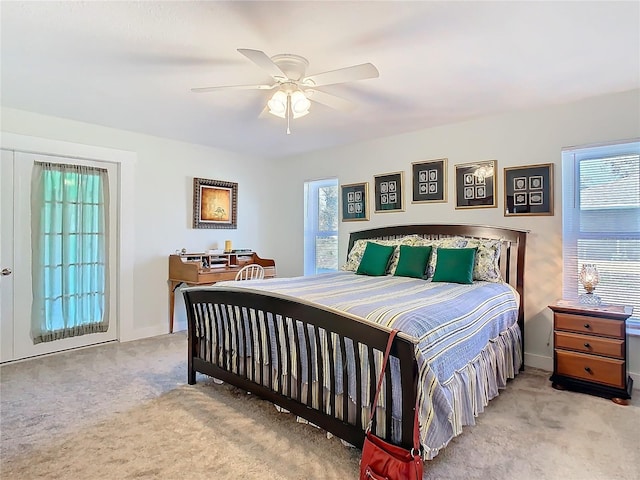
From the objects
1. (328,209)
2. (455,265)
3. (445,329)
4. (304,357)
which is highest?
(328,209)

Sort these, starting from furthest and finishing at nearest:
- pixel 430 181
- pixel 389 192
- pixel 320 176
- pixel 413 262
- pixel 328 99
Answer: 1. pixel 320 176
2. pixel 389 192
3. pixel 430 181
4. pixel 413 262
5. pixel 328 99

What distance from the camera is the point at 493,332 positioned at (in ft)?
8.42

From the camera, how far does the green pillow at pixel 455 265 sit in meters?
3.08

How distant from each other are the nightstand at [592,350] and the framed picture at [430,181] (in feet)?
5.22

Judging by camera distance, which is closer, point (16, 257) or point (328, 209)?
point (16, 257)

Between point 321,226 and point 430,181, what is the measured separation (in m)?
1.72

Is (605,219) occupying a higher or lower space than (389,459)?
higher

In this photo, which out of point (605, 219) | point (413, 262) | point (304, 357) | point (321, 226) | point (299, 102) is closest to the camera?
point (304, 357)

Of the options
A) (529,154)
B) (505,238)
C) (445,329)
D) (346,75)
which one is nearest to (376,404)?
(445,329)

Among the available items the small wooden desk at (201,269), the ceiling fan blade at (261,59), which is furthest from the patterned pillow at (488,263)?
the small wooden desk at (201,269)

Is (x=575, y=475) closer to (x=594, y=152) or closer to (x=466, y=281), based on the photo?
(x=466, y=281)

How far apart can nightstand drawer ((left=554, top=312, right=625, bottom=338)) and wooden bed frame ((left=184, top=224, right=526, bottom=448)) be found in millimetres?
1857

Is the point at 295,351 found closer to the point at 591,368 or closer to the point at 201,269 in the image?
the point at 591,368

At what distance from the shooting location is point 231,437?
2.11 metres
